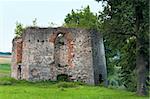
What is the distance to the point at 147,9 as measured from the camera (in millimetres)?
29422

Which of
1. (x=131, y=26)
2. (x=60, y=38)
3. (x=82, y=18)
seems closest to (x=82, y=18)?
(x=82, y=18)

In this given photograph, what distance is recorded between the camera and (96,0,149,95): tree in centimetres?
2945

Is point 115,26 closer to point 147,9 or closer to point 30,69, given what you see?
point 147,9

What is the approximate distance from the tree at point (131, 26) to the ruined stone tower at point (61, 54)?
38.5 ft

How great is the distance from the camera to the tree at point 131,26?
29.5m

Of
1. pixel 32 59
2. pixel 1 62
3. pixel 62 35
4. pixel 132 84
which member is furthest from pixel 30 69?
pixel 1 62

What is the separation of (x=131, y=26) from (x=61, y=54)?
48.4ft

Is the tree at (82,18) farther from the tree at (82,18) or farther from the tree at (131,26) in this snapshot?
the tree at (131,26)

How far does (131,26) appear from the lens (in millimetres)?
30578

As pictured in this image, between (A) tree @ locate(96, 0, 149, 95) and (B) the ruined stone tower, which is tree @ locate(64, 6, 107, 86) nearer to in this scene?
(B) the ruined stone tower

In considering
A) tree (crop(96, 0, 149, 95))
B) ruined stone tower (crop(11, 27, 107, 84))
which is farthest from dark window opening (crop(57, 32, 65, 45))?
tree (crop(96, 0, 149, 95))

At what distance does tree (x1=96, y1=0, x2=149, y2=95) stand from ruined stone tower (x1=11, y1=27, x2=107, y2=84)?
1172cm

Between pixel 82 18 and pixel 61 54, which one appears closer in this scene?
pixel 61 54

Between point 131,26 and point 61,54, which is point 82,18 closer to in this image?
point 61,54
